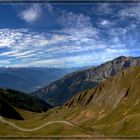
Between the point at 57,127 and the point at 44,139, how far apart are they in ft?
399

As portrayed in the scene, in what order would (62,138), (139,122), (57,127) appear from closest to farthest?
(62,138) < (57,127) < (139,122)

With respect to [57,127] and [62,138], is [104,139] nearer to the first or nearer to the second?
[62,138]

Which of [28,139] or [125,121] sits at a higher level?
[125,121]

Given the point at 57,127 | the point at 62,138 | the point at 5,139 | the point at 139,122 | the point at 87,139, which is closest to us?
the point at 5,139

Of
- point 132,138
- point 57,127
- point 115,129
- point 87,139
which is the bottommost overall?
point 132,138

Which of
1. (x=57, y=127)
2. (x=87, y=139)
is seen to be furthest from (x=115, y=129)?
(x=87, y=139)

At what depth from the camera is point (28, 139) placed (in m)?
17.4

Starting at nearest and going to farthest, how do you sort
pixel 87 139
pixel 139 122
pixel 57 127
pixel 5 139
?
pixel 5 139
pixel 87 139
pixel 57 127
pixel 139 122

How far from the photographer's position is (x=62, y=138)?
60.8 ft

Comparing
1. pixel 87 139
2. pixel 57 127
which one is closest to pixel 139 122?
pixel 57 127

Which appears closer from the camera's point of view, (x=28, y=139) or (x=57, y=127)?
(x=28, y=139)

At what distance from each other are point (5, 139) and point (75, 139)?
13.1 feet

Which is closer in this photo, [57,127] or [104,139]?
[104,139]

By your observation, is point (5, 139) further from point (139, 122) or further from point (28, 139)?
point (139, 122)
